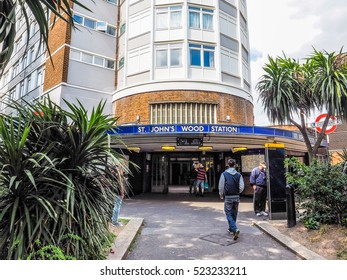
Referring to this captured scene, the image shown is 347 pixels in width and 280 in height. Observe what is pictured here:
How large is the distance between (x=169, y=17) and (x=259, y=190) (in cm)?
1257

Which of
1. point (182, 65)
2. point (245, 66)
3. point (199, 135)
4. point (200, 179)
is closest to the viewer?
point (199, 135)

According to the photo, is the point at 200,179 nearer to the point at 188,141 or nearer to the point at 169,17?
the point at 188,141

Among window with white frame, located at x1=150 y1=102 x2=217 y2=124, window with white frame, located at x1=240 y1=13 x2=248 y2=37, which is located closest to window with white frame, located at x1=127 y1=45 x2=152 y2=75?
window with white frame, located at x1=150 y1=102 x2=217 y2=124

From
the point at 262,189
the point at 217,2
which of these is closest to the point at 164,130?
the point at 262,189

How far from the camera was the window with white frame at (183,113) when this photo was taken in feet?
46.4

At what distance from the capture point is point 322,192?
5625 millimetres

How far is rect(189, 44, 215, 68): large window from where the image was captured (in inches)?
599

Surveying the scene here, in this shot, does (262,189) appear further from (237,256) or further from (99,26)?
(99,26)

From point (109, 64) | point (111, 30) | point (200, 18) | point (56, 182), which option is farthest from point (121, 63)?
point (56, 182)

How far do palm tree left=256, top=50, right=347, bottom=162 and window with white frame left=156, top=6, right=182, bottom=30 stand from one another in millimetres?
8521

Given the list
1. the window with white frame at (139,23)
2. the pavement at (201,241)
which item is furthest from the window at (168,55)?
the pavement at (201,241)

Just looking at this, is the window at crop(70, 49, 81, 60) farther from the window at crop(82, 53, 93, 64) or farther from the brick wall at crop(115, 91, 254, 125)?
the brick wall at crop(115, 91, 254, 125)

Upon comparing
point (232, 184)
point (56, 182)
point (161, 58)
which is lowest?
point (232, 184)

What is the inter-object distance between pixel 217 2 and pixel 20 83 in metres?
17.8
